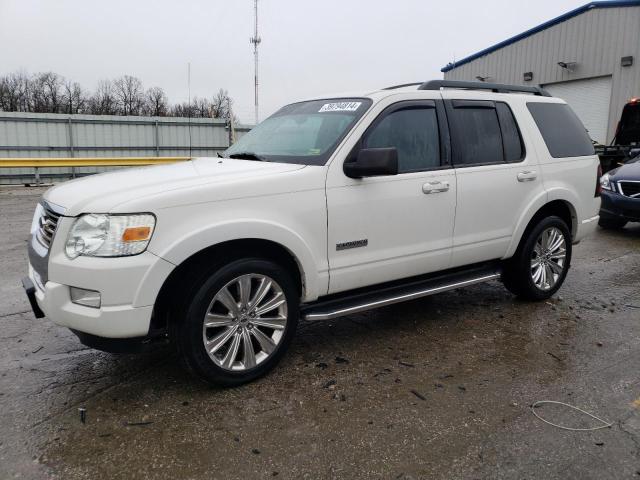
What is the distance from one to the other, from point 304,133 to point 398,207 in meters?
0.91

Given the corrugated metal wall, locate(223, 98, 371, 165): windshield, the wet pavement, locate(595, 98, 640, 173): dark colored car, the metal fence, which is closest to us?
the wet pavement

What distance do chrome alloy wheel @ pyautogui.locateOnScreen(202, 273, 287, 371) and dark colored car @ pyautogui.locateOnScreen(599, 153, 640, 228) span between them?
265 inches

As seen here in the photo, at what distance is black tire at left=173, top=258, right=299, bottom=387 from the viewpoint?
306 centimetres

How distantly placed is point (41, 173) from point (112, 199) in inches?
650

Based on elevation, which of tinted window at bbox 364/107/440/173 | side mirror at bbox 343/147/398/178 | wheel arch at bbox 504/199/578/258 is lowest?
wheel arch at bbox 504/199/578/258

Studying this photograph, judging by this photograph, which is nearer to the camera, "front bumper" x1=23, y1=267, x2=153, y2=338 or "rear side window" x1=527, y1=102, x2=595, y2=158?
"front bumper" x1=23, y1=267, x2=153, y2=338

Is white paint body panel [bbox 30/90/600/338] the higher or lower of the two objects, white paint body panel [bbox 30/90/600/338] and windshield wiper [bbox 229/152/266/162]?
the lower

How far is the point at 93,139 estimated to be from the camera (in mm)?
18875

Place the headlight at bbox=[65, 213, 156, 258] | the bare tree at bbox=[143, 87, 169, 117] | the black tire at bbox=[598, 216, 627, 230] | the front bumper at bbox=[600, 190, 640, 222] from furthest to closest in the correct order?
the bare tree at bbox=[143, 87, 169, 117] < the black tire at bbox=[598, 216, 627, 230] < the front bumper at bbox=[600, 190, 640, 222] < the headlight at bbox=[65, 213, 156, 258]

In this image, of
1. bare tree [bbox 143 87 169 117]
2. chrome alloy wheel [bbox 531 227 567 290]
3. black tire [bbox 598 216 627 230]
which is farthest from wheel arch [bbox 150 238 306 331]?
bare tree [bbox 143 87 169 117]

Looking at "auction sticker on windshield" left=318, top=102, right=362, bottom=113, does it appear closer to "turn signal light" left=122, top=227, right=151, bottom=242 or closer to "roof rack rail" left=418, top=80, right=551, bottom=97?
"roof rack rail" left=418, top=80, right=551, bottom=97

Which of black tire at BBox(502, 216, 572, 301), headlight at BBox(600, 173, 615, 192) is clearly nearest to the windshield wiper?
black tire at BBox(502, 216, 572, 301)

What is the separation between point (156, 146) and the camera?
19781 millimetres

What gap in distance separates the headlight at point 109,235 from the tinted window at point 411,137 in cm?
167
